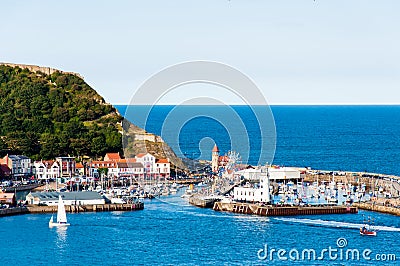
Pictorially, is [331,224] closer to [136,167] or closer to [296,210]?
[296,210]

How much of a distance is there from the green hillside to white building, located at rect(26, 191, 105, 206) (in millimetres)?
18234

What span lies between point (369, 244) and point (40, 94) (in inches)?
2001

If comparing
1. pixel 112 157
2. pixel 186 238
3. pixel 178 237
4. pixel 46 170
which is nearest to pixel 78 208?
pixel 178 237

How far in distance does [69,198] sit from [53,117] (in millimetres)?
29016

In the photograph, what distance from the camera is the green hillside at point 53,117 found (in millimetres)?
76062

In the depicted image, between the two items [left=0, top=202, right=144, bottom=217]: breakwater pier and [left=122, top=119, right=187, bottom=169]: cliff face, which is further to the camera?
Answer: [left=122, top=119, right=187, bottom=169]: cliff face

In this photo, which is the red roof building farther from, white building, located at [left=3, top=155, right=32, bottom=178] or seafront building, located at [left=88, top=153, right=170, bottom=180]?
white building, located at [left=3, top=155, right=32, bottom=178]

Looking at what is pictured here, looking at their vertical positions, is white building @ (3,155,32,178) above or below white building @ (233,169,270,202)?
above

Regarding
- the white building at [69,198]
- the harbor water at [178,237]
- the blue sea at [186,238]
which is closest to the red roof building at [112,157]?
the blue sea at [186,238]

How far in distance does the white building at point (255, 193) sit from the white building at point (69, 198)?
8436mm

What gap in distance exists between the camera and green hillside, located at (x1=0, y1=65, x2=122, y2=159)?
76.1m

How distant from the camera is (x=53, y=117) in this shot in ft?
275

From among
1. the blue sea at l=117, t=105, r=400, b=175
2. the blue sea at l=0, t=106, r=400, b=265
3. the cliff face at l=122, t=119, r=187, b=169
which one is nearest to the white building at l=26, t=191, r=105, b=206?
the blue sea at l=0, t=106, r=400, b=265

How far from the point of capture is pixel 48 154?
2945 inches
